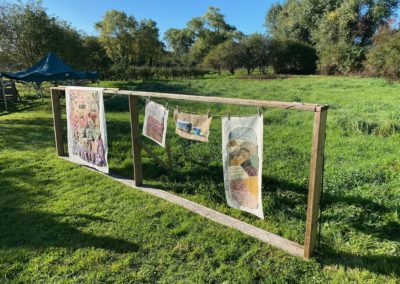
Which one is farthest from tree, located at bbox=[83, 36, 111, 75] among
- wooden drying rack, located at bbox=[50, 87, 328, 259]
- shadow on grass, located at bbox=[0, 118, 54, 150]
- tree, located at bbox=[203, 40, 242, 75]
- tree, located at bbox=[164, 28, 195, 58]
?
wooden drying rack, located at bbox=[50, 87, 328, 259]

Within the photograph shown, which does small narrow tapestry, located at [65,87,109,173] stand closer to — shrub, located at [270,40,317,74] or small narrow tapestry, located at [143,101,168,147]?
small narrow tapestry, located at [143,101,168,147]

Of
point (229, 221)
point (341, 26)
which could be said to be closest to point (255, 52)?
point (341, 26)

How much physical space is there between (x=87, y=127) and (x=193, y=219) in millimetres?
2364

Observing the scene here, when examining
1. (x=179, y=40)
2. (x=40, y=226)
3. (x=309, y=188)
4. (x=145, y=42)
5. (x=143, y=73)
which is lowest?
(x=40, y=226)

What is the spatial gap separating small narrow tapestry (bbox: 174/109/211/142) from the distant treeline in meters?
17.0

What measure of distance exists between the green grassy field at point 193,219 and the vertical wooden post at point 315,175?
17 centimetres

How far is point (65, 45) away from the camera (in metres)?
18.4

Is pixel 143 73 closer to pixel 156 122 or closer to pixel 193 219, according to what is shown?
pixel 156 122

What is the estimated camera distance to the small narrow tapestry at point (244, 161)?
2.79m

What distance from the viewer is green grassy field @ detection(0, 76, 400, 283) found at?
255 cm

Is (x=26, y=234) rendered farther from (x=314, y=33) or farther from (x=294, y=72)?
(x=314, y=33)

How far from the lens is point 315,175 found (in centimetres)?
248

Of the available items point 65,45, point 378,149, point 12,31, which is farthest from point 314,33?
point 378,149

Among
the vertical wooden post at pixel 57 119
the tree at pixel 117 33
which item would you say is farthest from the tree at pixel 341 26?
the vertical wooden post at pixel 57 119
